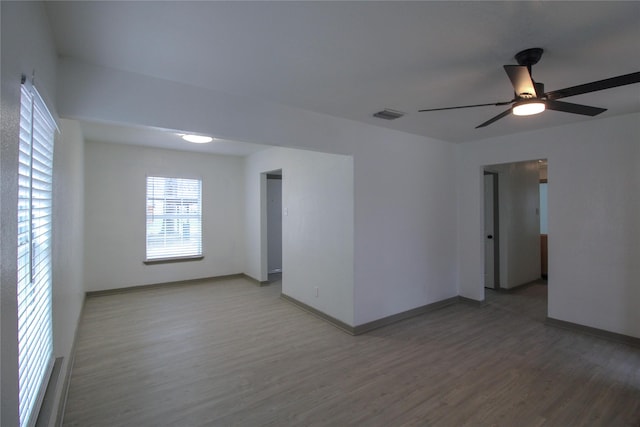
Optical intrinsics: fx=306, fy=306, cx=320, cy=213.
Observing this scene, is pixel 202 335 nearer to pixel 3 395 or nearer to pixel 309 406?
pixel 309 406

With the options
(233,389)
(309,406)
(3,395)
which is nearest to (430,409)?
(309,406)

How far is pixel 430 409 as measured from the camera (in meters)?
2.28

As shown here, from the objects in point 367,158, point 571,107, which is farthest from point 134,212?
point 571,107

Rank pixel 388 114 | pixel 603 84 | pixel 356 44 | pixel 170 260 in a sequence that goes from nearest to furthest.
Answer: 1. pixel 603 84
2. pixel 356 44
3. pixel 388 114
4. pixel 170 260

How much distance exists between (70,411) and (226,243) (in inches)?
167

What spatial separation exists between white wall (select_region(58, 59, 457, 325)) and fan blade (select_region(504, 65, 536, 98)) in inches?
72.3

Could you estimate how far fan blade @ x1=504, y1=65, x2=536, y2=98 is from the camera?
1.87 metres

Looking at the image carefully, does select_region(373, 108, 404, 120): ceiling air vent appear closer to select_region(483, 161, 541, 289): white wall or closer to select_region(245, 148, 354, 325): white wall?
select_region(245, 148, 354, 325): white wall

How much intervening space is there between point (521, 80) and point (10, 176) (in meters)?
2.69

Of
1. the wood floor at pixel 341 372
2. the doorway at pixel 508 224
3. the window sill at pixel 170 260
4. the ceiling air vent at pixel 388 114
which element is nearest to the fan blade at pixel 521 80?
the ceiling air vent at pixel 388 114

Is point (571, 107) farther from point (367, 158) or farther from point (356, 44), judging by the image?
point (367, 158)

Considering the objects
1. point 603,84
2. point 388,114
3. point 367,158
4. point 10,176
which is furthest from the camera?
point 367,158

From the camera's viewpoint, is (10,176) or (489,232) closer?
(10,176)

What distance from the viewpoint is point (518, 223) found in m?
5.51
